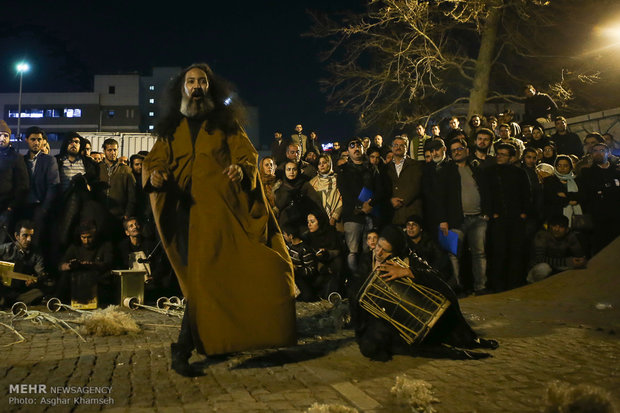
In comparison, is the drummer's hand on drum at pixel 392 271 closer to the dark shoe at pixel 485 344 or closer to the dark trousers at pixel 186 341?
the dark shoe at pixel 485 344

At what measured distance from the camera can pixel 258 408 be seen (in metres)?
3.69

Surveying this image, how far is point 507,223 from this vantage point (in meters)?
9.02

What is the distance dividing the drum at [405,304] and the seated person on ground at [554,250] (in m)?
4.60

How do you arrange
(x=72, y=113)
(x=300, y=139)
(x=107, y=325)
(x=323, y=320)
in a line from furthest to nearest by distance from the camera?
(x=72, y=113)
(x=300, y=139)
(x=323, y=320)
(x=107, y=325)

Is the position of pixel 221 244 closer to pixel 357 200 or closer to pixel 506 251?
pixel 357 200

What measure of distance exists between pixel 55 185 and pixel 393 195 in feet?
16.5

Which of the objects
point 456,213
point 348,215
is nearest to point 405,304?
point 456,213

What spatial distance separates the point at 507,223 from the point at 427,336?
4.45 metres

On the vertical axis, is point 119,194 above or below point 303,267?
above

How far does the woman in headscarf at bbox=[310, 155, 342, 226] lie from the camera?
9.52 metres

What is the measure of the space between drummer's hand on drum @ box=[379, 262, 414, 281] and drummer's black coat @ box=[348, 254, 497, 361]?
3.3 inches

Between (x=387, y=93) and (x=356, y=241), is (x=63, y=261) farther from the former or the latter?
(x=387, y=93)

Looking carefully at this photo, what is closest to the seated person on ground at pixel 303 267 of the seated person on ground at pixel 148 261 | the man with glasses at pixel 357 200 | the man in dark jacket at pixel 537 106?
the man with glasses at pixel 357 200

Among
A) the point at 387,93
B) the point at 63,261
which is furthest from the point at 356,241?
the point at 387,93
